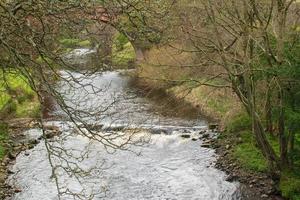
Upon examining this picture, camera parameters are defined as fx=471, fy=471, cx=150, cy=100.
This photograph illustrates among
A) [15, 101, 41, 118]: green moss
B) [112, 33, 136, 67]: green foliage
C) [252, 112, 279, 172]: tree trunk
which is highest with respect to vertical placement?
[112, 33, 136, 67]: green foliage

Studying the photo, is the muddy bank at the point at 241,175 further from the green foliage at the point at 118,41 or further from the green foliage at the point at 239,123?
the green foliage at the point at 118,41

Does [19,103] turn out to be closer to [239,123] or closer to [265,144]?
[239,123]

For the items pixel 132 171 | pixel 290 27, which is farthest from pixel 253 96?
pixel 132 171

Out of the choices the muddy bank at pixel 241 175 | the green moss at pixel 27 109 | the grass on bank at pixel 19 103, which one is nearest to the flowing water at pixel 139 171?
the muddy bank at pixel 241 175

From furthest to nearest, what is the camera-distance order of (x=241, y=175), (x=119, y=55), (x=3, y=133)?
(x=3, y=133) → (x=241, y=175) → (x=119, y=55)

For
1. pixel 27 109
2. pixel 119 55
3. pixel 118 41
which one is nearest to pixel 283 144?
pixel 119 55

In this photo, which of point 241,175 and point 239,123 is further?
point 239,123

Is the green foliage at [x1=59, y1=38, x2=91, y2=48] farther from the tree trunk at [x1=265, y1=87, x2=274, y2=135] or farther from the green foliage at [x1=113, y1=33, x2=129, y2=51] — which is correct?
the tree trunk at [x1=265, y1=87, x2=274, y2=135]

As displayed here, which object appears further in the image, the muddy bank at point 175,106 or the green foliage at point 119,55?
the muddy bank at point 175,106

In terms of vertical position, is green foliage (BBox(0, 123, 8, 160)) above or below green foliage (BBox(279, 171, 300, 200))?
above

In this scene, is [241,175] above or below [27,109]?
below

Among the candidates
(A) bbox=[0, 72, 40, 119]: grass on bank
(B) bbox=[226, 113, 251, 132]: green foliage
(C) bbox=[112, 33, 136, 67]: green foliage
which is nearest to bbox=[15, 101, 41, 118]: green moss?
(A) bbox=[0, 72, 40, 119]: grass on bank

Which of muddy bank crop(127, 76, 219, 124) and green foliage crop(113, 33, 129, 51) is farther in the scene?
muddy bank crop(127, 76, 219, 124)

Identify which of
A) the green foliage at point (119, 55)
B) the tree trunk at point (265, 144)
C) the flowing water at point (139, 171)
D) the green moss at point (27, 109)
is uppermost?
the green foliage at point (119, 55)
